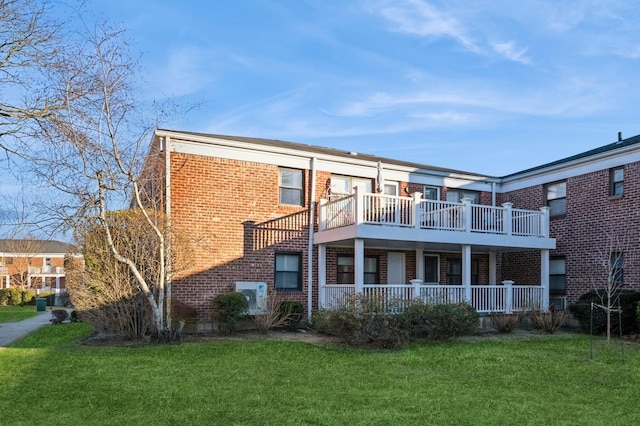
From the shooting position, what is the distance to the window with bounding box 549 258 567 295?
59.2ft

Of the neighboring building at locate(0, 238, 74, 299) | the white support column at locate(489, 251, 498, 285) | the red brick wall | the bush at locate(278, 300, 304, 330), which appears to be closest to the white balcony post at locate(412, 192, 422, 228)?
the bush at locate(278, 300, 304, 330)

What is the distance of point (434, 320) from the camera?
1291cm

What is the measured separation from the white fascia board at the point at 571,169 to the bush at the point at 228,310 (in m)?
11.2

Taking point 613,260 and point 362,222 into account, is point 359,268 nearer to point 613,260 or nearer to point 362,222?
point 362,222

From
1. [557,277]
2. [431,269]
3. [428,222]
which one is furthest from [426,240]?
[557,277]

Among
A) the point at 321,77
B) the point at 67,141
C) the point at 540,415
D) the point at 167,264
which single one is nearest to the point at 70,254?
the point at 167,264

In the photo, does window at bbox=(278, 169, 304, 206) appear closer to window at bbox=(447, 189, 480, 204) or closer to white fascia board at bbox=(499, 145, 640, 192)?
window at bbox=(447, 189, 480, 204)

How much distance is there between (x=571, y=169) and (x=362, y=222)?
801 cm

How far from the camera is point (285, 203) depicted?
16.4 metres

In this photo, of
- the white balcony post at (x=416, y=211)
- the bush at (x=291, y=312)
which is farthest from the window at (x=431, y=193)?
the bush at (x=291, y=312)

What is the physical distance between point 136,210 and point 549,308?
12.9 m

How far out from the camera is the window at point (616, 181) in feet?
53.4

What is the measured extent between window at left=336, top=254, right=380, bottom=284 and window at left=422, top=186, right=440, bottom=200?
10.2 feet

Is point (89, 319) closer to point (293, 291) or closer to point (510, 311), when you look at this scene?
point (293, 291)
